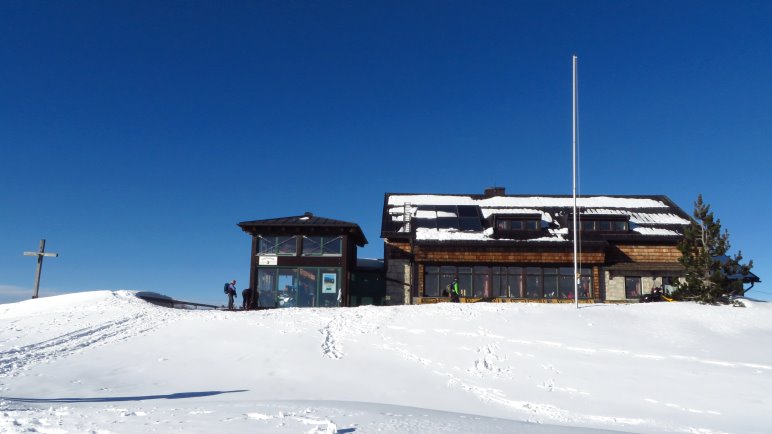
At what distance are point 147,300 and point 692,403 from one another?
2462cm

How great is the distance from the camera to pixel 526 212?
30781 millimetres

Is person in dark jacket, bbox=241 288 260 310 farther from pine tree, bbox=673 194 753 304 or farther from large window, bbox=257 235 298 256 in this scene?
pine tree, bbox=673 194 753 304

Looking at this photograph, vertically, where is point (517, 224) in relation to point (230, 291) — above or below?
above

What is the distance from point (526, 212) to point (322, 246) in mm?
12152

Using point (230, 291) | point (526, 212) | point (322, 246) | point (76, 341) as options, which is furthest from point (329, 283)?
point (76, 341)

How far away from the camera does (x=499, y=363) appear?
1489 cm

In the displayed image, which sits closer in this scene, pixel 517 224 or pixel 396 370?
pixel 396 370

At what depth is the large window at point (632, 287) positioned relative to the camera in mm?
28906

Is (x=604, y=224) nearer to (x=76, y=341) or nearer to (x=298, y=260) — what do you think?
(x=298, y=260)

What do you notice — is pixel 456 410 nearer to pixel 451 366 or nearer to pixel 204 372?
pixel 451 366

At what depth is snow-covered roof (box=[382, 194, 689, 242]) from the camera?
29.4m

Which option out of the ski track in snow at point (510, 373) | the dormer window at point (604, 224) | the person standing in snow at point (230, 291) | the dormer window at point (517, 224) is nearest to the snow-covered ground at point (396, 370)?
the ski track in snow at point (510, 373)

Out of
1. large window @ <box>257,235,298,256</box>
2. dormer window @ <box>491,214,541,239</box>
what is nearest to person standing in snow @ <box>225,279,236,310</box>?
large window @ <box>257,235,298,256</box>

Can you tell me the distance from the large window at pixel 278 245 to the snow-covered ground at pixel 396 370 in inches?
272
